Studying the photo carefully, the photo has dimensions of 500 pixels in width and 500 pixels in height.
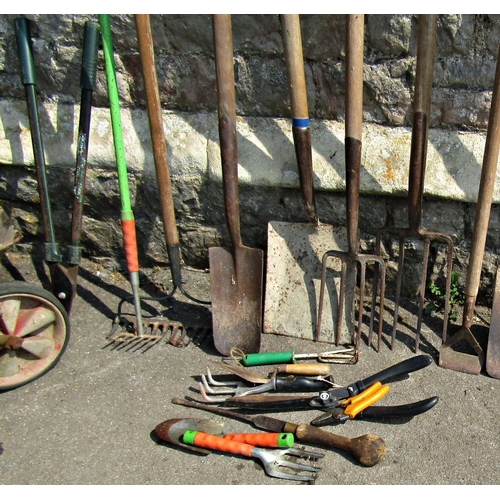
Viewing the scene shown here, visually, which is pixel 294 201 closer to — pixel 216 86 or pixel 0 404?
pixel 216 86

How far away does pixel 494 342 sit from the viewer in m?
3.04

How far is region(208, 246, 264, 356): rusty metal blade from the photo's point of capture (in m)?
3.26

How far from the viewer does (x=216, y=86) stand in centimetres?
312

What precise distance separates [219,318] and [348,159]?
1.07m

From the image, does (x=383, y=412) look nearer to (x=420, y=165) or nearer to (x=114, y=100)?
(x=420, y=165)

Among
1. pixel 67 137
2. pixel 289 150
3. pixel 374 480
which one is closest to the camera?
pixel 374 480

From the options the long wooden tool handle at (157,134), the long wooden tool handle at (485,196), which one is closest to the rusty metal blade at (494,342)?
the long wooden tool handle at (485,196)

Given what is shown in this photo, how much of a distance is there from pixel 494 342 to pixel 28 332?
2.26m

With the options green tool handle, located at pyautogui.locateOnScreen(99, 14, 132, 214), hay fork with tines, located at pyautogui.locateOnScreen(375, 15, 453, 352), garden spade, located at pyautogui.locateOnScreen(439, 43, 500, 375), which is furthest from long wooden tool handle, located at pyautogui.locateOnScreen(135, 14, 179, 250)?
garden spade, located at pyautogui.locateOnScreen(439, 43, 500, 375)

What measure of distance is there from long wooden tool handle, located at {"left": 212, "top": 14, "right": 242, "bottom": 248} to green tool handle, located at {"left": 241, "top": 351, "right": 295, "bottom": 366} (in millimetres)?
604

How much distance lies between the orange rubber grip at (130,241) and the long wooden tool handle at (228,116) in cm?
50

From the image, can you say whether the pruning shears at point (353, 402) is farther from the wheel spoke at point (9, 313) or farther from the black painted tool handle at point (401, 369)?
the wheel spoke at point (9, 313)

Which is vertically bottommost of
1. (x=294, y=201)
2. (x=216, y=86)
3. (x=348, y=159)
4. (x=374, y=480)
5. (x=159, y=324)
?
(x=374, y=480)

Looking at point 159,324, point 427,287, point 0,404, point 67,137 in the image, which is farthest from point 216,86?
point 0,404
